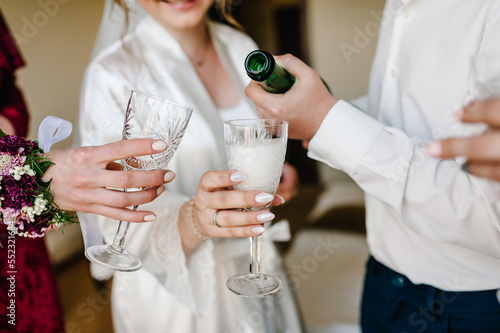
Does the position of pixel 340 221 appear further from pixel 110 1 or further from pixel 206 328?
pixel 110 1

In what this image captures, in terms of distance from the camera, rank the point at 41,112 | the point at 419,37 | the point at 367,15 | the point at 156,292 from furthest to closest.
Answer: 1. the point at 367,15
2. the point at 41,112
3. the point at 156,292
4. the point at 419,37

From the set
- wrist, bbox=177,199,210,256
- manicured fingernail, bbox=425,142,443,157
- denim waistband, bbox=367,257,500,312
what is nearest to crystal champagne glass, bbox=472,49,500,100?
manicured fingernail, bbox=425,142,443,157

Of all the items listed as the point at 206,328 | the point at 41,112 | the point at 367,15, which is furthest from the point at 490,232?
the point at 367,15

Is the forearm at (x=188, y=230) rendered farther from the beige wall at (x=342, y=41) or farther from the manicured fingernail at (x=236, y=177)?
the beige wall at (x=342, y=41)

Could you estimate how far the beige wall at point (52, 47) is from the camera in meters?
3.44

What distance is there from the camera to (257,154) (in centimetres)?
89

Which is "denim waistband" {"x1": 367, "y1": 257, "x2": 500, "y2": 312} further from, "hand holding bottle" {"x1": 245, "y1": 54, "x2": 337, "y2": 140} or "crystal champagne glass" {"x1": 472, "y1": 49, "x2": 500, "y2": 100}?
"crystal champagne glass" {"x1": 472, "y1": 49, "x2": 500, "y2": 100}

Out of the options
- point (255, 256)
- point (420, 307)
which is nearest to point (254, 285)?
point (255, 256)

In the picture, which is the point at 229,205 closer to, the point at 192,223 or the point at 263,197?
the point at 263,197

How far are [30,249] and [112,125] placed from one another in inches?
23.1

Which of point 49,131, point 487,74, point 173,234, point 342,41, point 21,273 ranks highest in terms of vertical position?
point 342,41

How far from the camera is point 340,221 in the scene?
371cm

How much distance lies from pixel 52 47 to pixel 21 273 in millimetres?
2949

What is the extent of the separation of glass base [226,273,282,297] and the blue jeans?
0.47 metres
